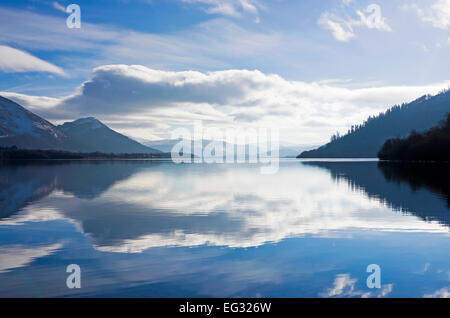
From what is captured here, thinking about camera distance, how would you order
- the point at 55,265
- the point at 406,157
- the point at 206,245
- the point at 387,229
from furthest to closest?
the point at 406,157 → the point at 387,229 → the point at 206,245 → the point at 55,265

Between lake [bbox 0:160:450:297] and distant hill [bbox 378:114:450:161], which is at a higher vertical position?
distant hill [bbox 378:114:450:161]

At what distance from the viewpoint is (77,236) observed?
67.1 ft

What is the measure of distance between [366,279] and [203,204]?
69.3 feet

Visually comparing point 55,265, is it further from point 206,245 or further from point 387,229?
point 387,229

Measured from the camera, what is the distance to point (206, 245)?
18.6 meters

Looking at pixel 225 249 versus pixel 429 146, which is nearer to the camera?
pixel 225 249

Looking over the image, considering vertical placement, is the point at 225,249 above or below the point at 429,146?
below

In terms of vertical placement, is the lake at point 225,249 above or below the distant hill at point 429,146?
below

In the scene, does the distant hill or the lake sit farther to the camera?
the distant hill

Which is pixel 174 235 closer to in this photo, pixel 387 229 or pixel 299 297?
pixel 299 297

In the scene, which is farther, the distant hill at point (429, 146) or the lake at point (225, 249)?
the distant hill at point (429, 146)

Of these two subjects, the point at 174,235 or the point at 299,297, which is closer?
the point at 299,297
